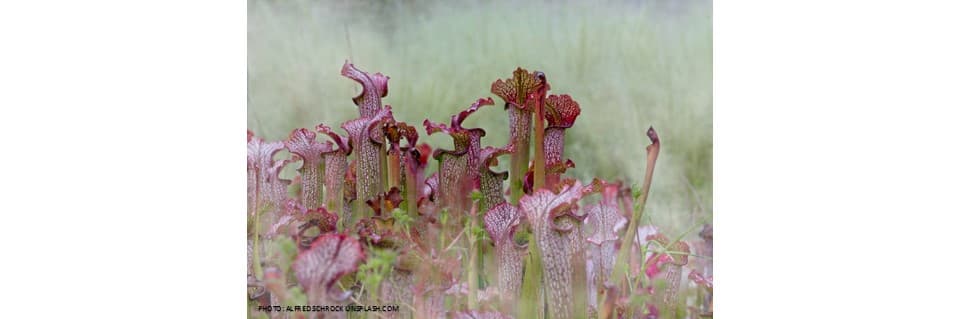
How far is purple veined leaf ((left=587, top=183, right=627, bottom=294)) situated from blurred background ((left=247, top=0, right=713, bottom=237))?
76mm

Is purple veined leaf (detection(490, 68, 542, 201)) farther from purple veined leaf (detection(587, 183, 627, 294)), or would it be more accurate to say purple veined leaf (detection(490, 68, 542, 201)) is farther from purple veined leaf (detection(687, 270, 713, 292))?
purple veined leaf (detection(687, 270, 713, 292))

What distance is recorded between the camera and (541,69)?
324 centimetres

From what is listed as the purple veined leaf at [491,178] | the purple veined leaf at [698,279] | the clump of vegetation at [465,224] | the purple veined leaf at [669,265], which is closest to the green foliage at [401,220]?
the clump of vegetation at [465,224]

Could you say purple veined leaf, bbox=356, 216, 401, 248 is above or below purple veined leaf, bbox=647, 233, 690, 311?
above

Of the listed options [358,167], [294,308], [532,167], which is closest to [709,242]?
[532,167]

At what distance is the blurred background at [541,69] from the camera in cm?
324

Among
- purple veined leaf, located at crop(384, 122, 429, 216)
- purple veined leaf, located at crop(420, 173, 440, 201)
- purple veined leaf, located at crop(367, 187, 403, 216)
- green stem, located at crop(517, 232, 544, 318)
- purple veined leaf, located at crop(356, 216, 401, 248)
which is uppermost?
purple veined leaf, located at crop(384, 122, 429, 216)

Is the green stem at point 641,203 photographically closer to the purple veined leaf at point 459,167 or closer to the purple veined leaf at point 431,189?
the purple veined leaf at point 459,167

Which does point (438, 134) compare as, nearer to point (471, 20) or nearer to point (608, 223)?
point (471, 20)

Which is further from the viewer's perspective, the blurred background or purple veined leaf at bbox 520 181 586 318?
the blurred background

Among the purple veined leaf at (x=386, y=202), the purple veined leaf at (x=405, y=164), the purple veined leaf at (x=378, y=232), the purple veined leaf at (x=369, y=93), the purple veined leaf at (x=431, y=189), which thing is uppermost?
the purple veined leaf at (x=369, y=93)

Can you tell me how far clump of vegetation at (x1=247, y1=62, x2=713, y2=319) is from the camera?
3164mm

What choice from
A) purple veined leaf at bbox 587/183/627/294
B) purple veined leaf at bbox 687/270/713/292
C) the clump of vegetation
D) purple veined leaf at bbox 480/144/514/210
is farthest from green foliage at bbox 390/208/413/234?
purple veined leaf at bbox 687/270/713/292

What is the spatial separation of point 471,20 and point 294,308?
49.7 inches
